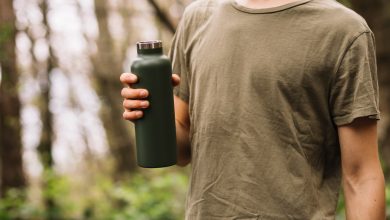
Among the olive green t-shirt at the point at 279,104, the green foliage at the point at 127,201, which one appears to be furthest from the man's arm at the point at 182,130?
the green foliage at the point at 127,201

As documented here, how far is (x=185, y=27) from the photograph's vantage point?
2.22 metres

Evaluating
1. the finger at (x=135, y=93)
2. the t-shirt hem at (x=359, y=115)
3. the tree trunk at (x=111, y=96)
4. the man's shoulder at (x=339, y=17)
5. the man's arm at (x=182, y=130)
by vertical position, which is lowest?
the tree trunk at (x=111, y=96)

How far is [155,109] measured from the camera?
1924mm

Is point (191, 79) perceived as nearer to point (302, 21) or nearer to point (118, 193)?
point (302, 21)

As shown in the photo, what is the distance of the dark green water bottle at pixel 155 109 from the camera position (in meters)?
1.91

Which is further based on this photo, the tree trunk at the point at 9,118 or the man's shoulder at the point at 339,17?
the tree trunk at the point at 9,118

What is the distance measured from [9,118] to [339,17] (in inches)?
219

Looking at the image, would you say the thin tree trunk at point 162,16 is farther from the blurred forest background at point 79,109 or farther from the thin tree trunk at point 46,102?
the thin tree trunk at point 46,102

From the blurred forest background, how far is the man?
3831 millimetres

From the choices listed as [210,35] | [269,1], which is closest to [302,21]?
[269,1]

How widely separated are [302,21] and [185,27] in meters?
0.47

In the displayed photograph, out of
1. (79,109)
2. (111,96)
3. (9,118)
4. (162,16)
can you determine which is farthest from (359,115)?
(79,109)

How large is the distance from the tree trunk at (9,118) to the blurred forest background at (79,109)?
1cm

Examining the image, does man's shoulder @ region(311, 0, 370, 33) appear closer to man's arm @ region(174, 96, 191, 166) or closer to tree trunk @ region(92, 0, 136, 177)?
man's arm @ region(174, 96, 191, 166)
